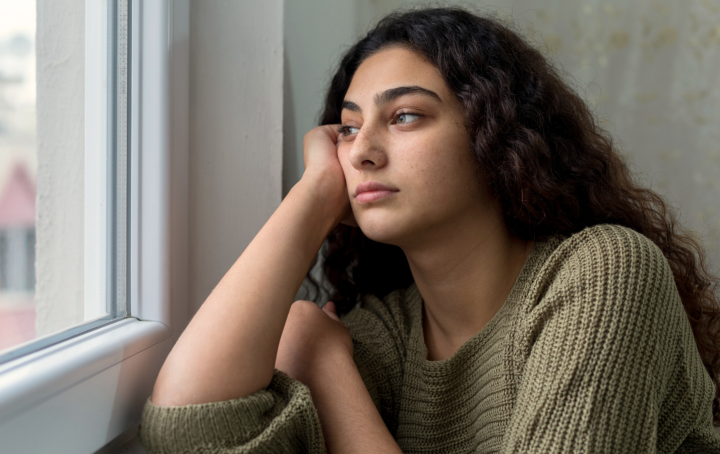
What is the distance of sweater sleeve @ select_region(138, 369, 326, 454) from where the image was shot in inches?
24.3

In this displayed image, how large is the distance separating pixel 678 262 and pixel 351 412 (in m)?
0.73

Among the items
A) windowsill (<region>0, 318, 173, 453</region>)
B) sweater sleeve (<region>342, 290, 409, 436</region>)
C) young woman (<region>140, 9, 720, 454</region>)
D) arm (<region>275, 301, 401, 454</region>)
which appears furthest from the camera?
sweater sleeve (<region>342, 290, 409, 436</region>)

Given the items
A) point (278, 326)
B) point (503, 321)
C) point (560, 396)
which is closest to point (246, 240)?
point (278, 326)

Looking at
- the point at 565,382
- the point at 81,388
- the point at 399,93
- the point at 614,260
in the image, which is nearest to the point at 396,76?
the point at 399,93

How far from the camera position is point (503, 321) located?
891 mm

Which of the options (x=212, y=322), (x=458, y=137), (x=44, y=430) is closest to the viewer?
(x=44, y=430)

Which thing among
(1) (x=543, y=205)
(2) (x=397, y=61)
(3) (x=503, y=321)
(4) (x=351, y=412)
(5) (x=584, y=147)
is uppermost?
(2) (x=397, y=61)

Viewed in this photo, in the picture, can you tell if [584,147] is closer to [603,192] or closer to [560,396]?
[603,192]

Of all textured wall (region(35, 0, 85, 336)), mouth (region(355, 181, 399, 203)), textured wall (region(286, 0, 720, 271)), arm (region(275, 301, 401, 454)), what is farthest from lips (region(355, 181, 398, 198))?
textured wall (region(286, 0, 720, 271))

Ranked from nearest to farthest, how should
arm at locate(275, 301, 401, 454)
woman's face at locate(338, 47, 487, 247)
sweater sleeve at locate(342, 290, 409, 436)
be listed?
arm at locate(275, 301, 401, 454)
woman's face at locate(338, 47, 487, 247)
sweater sleeve at locate(342, 290, 409, 436)

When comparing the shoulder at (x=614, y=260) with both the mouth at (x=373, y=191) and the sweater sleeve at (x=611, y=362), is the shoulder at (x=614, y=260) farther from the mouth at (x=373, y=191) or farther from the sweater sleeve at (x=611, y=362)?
the mouth at (x=373, y=191)

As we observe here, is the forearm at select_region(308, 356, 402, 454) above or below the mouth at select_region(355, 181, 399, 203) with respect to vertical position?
below

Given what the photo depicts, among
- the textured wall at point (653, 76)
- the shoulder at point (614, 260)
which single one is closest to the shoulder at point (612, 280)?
the shoulder at point (614, 260)

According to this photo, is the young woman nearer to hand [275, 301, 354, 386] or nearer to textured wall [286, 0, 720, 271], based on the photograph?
hand [275, 301, 354, 386]
